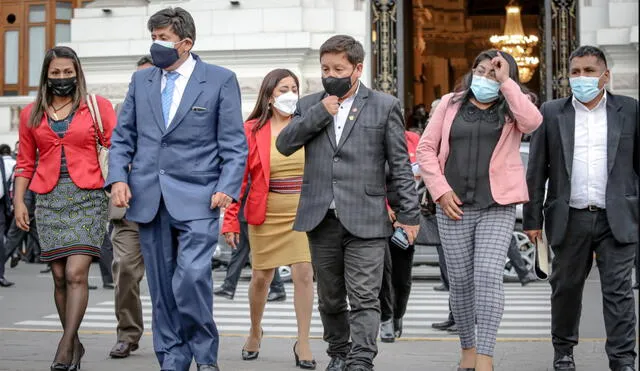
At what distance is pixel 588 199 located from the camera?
24.5 feet

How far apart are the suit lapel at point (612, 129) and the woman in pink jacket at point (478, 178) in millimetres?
527

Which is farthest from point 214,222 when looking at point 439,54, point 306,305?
point 439,54

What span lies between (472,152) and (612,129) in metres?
0.92

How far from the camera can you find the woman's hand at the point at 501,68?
23.2ft

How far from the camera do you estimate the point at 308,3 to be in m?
19.4

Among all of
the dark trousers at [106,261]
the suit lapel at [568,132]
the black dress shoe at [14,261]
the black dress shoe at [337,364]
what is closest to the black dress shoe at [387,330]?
the black dress shoe at [337,364]

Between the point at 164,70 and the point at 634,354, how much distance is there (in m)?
3.38

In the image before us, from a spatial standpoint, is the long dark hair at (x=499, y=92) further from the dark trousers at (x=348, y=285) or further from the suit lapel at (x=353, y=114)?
the dark trousers at (x=348, y=285)

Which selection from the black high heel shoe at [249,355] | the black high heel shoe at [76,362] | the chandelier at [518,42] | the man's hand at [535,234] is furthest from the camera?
the chandelier at [518,42]

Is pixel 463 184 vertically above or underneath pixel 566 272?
above

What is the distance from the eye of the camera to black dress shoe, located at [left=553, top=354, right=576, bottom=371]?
7.62 metres

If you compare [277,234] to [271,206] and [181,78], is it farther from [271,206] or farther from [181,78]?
[181,78]

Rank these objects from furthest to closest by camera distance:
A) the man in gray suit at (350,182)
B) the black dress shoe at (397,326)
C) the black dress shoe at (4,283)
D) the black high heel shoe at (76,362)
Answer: the black dress shoe at (4,283), the black dress shoe at (397,326), the black high heel shoe at (76,362), the man in gray suit at (350,182)

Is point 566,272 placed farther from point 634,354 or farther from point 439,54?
point 439,54
